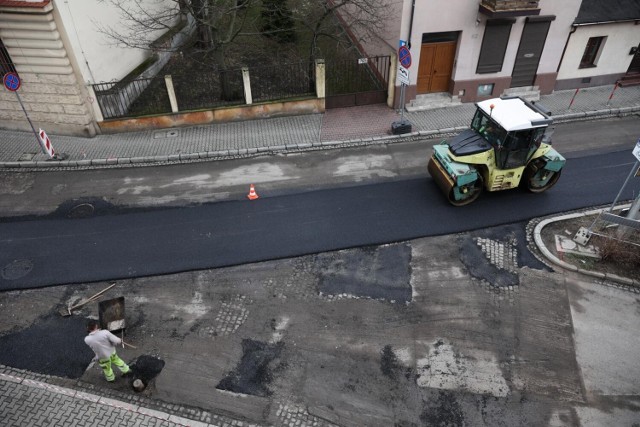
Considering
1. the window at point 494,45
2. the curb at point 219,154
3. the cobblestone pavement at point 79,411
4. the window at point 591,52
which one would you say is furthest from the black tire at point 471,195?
the window at point 591,52

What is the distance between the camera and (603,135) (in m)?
15.0

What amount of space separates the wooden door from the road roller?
211 inches

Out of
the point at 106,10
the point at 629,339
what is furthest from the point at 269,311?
the point at 106,10

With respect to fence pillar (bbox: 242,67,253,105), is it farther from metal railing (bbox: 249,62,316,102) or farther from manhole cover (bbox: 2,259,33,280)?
manhole cover (bbox: 2,259,33,280)

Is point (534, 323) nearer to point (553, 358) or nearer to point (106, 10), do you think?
point (553, 358)

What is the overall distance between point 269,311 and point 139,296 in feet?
9.72

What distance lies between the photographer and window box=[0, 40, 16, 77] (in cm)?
1349

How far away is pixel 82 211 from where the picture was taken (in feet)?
39.3

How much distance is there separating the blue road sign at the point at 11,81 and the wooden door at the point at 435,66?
13237 mm

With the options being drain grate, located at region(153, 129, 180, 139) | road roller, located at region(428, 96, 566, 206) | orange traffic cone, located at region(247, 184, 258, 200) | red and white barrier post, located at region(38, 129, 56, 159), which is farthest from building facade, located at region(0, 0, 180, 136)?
road roller, located at region(428, 96, 566, 206)

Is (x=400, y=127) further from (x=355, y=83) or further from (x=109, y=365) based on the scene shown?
(x=109, y=365)

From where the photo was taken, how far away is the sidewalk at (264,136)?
14117mm

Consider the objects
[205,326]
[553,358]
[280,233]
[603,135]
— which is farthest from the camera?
[603,135]

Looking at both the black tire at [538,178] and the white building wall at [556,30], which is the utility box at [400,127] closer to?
the black tire at [538,178]
